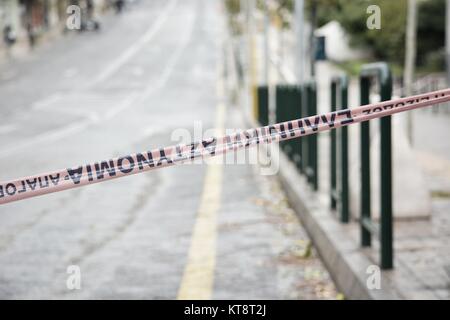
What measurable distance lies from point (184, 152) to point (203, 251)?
11.4ft

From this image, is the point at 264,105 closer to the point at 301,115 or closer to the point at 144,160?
the point at 301,115

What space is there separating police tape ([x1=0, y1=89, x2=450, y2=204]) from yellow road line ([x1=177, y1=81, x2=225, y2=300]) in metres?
1.86

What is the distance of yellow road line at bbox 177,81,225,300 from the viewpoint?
6.18 metres

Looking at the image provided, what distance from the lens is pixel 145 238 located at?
332 inches

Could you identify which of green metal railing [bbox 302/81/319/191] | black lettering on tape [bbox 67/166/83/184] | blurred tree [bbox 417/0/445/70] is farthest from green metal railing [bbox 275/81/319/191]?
blurred tree [bbox 417/0/445/70]

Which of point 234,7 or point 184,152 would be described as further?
point 234,7

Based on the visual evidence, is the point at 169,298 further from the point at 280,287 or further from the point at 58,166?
the point at 58,166

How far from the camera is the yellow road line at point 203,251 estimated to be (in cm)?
618

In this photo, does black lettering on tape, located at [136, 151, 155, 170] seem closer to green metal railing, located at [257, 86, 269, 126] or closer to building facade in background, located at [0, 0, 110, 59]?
green metal railing, located at [257, 86, 269, 126]

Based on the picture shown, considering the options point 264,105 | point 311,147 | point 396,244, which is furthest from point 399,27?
point 396,244

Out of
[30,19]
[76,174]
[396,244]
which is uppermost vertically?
[76,174]

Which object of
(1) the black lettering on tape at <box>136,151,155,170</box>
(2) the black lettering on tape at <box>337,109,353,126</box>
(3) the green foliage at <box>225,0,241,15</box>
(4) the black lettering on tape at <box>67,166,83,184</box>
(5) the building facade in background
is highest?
(2) the black lettering on tape at <box>337,109,353,126</box>

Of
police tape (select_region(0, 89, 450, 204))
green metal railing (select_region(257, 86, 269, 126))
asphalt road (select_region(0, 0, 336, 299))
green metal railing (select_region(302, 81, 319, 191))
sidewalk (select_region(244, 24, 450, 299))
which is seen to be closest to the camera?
police tape (select_region(0, 89, 450, 204))

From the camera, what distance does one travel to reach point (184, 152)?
4223 mm
